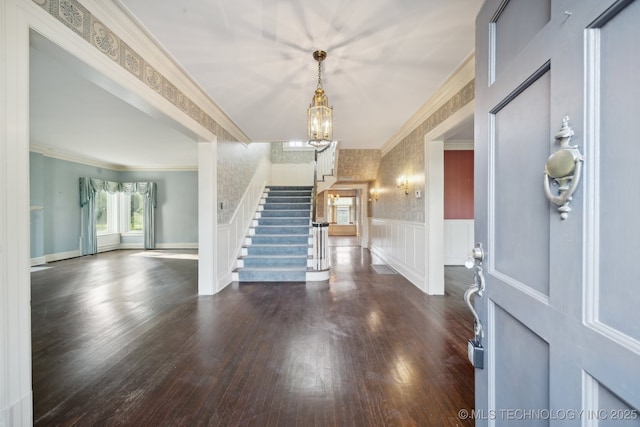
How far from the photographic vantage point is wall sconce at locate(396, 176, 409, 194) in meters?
4.73

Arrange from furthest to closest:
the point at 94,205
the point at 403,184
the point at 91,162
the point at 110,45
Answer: the point at 91,162 < the point at 94,205 < the point at 403,184 < the point at 110,45

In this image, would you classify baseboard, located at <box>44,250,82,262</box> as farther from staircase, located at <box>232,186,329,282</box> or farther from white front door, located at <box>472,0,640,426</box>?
white front door, located at <box>472,0,640,426</box>

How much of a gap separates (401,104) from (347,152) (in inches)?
128

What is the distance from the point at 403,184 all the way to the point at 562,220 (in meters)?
4.34

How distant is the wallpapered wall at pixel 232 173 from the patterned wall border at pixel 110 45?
1239 mm

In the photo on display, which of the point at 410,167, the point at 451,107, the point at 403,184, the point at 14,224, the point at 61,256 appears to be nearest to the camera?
the point at 14,224

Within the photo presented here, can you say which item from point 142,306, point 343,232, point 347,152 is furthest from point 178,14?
point 343,232

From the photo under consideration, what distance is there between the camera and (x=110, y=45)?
76.3 inches

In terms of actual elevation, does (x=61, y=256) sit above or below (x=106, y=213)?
below

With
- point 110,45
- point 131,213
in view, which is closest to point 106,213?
point 131,213

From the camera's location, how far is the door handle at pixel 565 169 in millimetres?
612

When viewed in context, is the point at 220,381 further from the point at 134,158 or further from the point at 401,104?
the point at 134,158

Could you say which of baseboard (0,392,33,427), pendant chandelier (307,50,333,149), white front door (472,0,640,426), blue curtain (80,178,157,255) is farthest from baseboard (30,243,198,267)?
white front door (472,0,640,426)

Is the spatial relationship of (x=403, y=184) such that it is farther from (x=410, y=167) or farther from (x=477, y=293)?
(x=477, y=293)
